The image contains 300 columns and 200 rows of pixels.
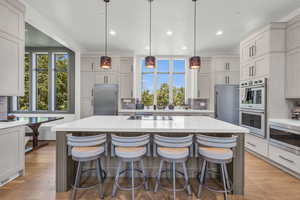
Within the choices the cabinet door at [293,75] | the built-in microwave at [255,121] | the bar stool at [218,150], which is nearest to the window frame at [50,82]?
the bar stool at [218,150]

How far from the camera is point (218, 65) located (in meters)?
5.30

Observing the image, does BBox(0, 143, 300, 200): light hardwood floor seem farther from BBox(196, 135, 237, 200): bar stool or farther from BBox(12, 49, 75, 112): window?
BBox(12, 49, 75, 112): window

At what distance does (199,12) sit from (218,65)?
2.65 m

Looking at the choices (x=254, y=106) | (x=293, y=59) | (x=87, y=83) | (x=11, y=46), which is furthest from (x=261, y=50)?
(x=87, y=83)

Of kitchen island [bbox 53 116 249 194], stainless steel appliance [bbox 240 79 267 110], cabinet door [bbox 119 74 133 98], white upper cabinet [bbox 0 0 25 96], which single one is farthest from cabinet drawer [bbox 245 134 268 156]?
white upper cabinet [bbox 0 0 25 96]

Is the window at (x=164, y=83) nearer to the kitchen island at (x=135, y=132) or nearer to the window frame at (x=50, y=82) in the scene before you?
the window frame at (x=50, y=82)

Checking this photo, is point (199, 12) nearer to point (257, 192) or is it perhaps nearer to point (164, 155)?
point (164, 155)

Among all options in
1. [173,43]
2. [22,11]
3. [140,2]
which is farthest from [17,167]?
[173,43]

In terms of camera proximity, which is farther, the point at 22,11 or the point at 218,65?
the point at 218,65

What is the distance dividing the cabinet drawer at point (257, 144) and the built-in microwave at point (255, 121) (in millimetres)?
121

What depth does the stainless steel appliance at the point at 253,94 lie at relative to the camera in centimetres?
325

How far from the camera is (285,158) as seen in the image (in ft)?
8.86

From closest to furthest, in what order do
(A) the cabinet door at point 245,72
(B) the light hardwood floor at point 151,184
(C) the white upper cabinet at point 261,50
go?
1. (B) the light hardwood floor at point 151,184
2. (C) the white upper cabinet at point 261,50
3. (A) the cabinet door at point 245,72

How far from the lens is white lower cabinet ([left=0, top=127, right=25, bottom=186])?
87.9 inches
